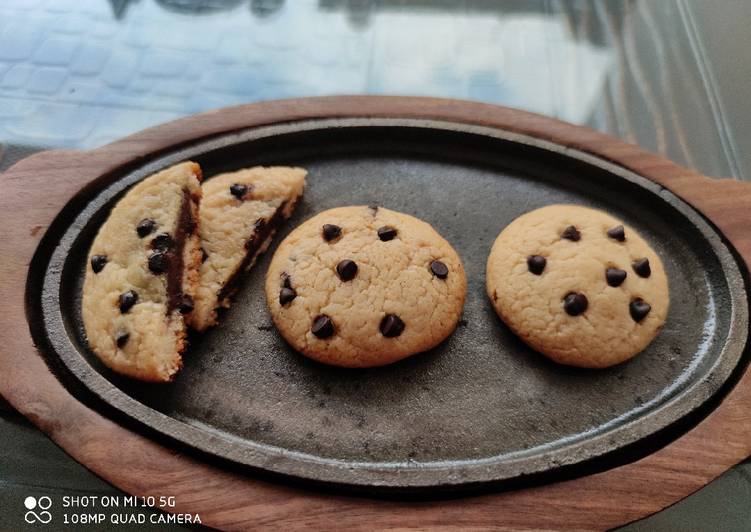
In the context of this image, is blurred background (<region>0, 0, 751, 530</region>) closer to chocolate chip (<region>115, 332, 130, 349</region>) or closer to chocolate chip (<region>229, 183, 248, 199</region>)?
chocolate chip (<region>229, 183, 248, 199</region>)

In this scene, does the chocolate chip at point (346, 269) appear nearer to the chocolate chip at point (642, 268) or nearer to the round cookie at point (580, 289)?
the round cookie at point (580, 289)

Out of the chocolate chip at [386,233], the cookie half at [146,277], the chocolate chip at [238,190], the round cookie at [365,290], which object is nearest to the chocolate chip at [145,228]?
the cookie half at [146,277]

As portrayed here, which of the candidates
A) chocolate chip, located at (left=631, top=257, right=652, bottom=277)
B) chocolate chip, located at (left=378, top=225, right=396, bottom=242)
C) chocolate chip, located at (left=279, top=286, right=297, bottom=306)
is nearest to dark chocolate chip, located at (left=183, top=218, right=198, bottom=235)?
chocolate chip, located at (left=279, top=286, right=297, bottom=306)

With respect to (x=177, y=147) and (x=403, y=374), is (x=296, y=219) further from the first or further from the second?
(x=403, y=374)

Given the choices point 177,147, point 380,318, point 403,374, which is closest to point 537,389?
point 403,374

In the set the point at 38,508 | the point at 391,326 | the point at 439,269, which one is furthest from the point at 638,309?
the point at 38,508

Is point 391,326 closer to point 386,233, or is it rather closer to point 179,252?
point 386,233
